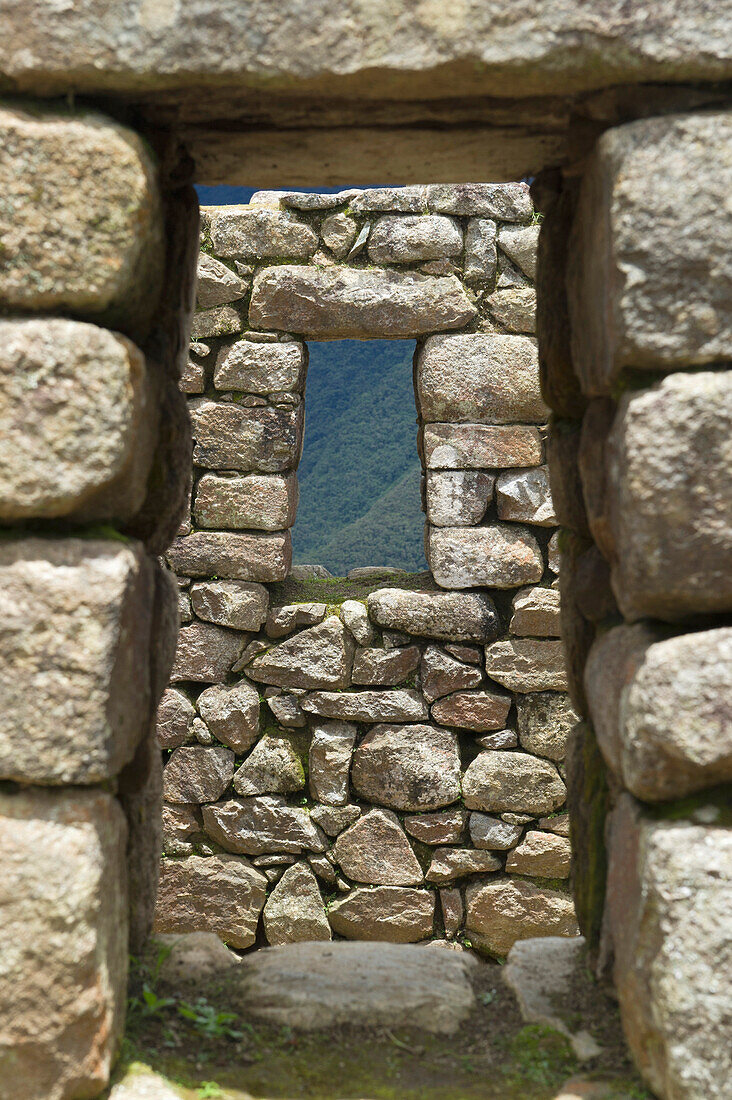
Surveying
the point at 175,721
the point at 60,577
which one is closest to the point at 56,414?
the point at 60,577

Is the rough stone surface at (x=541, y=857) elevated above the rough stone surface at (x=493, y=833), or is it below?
below

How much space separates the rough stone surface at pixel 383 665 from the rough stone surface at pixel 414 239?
1.74 metres

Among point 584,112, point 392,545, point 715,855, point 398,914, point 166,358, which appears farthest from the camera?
point 392,545

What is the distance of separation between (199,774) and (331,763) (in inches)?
23.7

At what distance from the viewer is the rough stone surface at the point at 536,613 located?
394 centimetres

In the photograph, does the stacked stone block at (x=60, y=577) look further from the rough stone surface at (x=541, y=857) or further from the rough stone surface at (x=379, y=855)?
the rough stone surface at (x=541, y=857)

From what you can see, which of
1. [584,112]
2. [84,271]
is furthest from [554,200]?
[84,271]

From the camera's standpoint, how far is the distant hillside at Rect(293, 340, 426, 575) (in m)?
11.6

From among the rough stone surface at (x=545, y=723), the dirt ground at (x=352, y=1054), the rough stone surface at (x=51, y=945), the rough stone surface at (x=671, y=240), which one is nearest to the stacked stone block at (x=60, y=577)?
the rough stone surface at (x=51, y=945)

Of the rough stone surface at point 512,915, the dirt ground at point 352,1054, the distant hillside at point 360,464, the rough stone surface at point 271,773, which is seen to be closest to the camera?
the dirt ground at point 352,1054

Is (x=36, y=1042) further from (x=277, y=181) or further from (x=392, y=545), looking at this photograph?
(x=392, y=545)

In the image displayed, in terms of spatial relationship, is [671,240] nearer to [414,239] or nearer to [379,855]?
[414,239]

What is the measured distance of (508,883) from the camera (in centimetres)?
395

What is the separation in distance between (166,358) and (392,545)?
9635 mm
